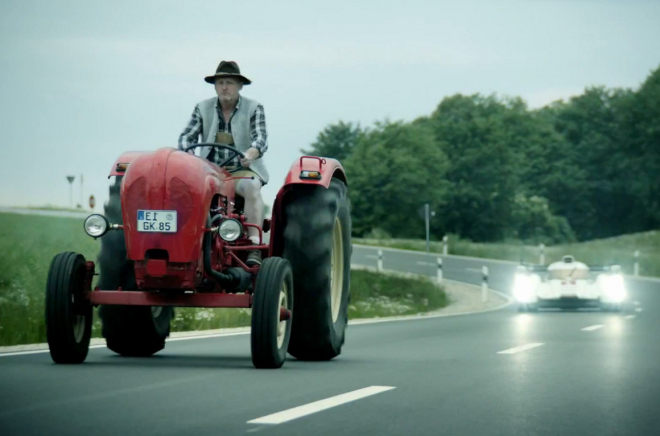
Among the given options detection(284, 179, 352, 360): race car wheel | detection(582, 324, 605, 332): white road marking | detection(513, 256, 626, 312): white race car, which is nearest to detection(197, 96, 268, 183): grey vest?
detection(284, 179, 352, 360): race car wheel

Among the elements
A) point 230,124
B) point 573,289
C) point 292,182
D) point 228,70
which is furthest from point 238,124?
point 573,289

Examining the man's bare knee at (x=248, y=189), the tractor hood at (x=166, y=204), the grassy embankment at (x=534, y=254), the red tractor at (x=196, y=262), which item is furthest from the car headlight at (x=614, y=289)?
the grassy embankment at (x=534, y=254)

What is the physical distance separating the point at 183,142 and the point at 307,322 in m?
1.89

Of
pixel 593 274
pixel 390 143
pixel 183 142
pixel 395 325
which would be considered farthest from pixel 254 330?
pixel 390 143

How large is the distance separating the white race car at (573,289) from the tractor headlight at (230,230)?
16.9 meters

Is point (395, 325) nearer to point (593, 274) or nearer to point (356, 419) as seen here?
point (593, 274)

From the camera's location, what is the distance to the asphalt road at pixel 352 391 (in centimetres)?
637

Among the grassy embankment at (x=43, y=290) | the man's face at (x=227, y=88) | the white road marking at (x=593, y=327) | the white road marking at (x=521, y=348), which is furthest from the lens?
the white road marking at (x=593, y=327)

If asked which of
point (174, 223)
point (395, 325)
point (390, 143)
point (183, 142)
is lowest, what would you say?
point (395, 325)

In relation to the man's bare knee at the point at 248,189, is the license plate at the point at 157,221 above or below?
below

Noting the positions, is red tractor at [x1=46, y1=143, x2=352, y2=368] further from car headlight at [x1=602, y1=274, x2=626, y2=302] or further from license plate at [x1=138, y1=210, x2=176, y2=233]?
car headlight at [x1=602, y1=274, x2=626, y2=302]

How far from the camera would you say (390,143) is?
10019cm

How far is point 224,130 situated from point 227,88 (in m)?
0.37

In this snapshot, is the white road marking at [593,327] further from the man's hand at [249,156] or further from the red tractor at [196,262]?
the man's hand at [249,156]
